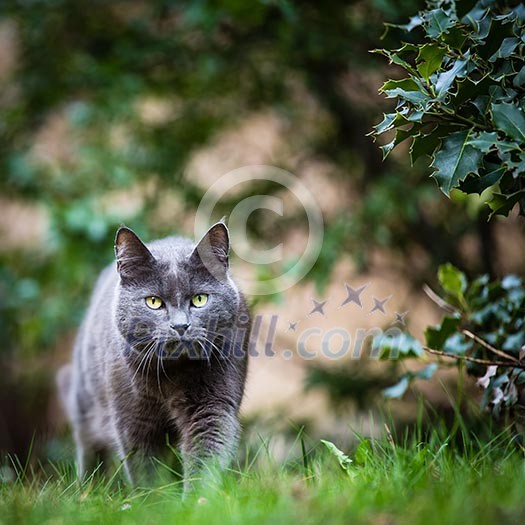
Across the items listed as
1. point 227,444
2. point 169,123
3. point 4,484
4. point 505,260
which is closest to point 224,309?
point 227,444

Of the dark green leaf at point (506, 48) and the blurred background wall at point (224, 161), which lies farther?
the blurred background wall at point (224, 161)

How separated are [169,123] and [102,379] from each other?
2.11m

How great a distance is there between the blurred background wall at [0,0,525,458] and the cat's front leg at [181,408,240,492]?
1408mm

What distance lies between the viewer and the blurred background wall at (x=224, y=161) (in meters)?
4.05

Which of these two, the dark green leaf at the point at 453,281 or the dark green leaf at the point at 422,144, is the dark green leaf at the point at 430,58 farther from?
the dark green leaf at the point at 453,281

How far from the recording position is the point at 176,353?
99.5 inches

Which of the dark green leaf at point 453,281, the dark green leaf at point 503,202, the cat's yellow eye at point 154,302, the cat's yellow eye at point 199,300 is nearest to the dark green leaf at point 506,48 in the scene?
the dark green leaf at point 503,202

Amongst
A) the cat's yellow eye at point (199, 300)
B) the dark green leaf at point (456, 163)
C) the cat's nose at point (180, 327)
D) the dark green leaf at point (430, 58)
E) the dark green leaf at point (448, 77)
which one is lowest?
the cat's nose at point (180, 327)

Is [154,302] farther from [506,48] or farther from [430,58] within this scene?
[506,48]

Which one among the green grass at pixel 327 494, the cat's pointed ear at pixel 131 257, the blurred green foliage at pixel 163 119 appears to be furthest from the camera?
the blurred green foliage at pixel 163 119

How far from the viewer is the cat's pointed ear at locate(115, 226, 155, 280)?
261 centimetres

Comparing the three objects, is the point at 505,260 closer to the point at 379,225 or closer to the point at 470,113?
the point at 379,225

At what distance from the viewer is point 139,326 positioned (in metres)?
2.58

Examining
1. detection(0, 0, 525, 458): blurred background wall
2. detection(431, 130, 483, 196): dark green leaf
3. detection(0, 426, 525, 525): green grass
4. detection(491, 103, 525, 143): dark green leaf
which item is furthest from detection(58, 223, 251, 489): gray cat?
detection(0, 0, 525, 458): blurred background wall
